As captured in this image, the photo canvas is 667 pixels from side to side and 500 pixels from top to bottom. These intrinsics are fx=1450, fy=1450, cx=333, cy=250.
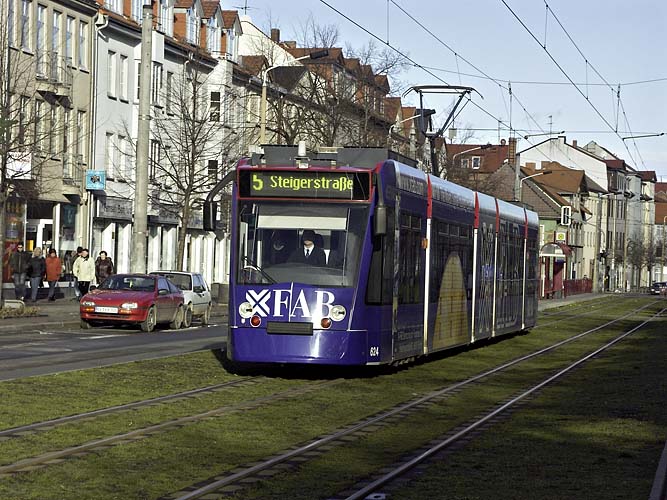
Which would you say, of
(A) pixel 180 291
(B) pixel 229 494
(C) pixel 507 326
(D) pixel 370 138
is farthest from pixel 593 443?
(D) pixel 370 138

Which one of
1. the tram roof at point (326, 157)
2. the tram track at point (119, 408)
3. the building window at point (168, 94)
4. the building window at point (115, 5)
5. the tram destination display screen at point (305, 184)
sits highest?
the building window at point (115, 5)

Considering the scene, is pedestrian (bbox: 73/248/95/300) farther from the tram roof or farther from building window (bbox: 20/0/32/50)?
the tram roof

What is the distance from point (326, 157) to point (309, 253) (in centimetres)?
153

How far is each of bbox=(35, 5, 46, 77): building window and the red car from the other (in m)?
15.5

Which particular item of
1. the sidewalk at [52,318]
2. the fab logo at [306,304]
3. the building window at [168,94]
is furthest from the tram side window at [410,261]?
the building window at [168,94]

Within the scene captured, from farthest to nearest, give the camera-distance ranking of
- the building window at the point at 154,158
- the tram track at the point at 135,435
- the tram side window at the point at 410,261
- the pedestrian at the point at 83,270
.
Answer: the building window at the point at 154,158, the pedestrian at the point at 83,270, the tram side window at the point at 410,261, the tram track at the point at 135,435

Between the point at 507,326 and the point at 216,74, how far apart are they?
36901 millimetres

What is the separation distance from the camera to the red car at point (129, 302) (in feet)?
111

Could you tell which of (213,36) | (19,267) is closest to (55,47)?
(19,267)

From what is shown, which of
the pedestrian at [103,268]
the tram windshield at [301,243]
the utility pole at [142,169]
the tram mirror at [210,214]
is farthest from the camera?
the pedestrian at [103,268]

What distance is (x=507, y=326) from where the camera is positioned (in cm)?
3372

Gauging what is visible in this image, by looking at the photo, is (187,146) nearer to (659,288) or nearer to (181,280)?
(181,280)

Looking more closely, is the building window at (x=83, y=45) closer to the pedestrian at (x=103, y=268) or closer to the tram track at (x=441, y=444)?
the pedestrian at (x=103, y=268)

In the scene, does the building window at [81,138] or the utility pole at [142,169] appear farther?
the building window at [81,138]
